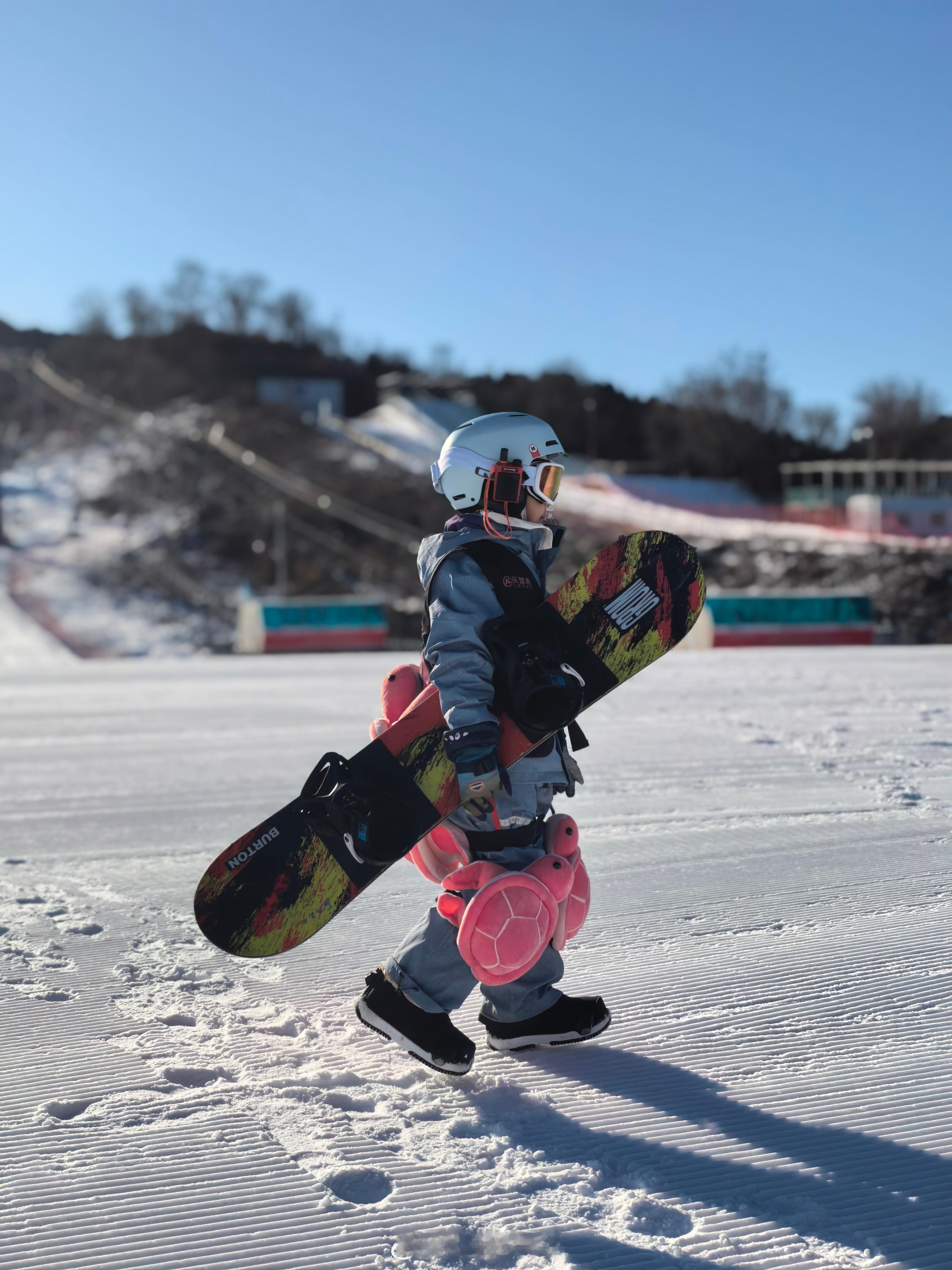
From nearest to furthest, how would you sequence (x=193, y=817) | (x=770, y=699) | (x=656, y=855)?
(x=656, y=855) → (x=193, y=817) → (x=770, y=699)

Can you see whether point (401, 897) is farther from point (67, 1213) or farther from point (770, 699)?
point (770, 699)

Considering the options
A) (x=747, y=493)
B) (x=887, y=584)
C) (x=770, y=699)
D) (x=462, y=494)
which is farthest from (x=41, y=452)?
(x=462, y=494)

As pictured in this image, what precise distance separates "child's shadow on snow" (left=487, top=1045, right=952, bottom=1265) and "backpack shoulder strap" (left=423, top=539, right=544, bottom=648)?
1.12 metres

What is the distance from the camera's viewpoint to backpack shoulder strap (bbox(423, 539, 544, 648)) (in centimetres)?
250

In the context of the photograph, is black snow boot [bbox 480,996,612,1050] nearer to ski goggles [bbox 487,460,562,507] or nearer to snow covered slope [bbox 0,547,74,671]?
ski goggles [bbox 487,460,562,507]

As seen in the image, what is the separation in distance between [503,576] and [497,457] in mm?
351

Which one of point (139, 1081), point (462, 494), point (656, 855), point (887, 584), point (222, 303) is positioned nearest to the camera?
point (139, 1081)

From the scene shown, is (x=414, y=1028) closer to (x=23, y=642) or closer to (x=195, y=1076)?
(x=195, y=1076)

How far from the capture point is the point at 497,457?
267 centimetres

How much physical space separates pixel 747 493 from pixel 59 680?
57814mm

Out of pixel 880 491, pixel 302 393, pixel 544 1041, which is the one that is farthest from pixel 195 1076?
pixel 302 393

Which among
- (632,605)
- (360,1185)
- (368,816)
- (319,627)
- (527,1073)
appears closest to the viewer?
(360,1185)

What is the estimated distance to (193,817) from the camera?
505cm

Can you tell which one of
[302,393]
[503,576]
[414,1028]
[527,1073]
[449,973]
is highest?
[302,393]
